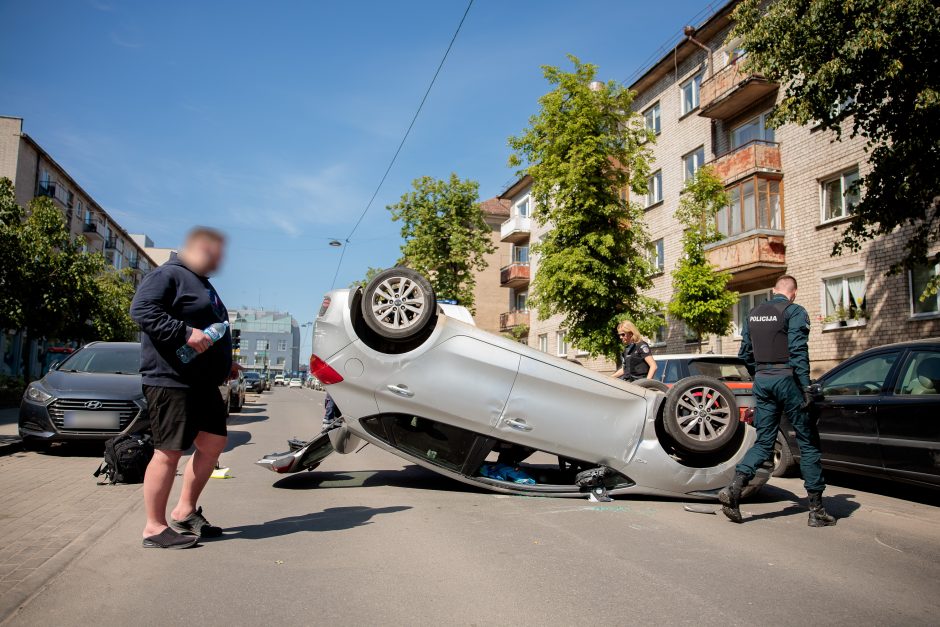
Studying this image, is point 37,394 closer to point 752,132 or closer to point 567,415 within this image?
point 567,415

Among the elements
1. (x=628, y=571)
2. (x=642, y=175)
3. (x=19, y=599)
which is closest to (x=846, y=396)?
(x=628, y=571)

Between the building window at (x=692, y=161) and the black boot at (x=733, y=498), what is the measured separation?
73.6ft

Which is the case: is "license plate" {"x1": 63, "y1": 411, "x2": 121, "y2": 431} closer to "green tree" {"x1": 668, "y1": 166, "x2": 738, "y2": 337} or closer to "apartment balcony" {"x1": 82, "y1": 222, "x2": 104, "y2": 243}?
"green tree" {"x1": 668, "y1": 166, "x2": 738, "y2": 337}

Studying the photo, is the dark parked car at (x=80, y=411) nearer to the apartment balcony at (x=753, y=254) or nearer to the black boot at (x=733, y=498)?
the black boot at (x=733, y=498)

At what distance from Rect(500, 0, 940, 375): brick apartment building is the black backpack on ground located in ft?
52.7

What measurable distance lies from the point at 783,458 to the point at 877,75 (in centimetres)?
627

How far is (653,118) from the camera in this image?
29.6 meters

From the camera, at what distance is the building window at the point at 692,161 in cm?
2606

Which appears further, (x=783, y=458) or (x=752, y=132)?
(x=752, y=132)

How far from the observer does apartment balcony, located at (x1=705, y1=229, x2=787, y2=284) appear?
67.3 feet

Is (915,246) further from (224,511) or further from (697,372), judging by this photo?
(224,511)

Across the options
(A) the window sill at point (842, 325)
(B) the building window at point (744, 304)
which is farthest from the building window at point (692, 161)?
(A) the window sill at point (842, 325)

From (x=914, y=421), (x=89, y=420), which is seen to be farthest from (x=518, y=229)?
(x=914, y=421)

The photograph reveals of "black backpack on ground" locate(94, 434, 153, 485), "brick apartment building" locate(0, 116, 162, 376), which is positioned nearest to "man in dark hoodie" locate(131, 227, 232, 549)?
"black backpack on ground" locate(94, 434, 153, 485)
